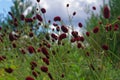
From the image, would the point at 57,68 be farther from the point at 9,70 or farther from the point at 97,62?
the point at 9,70

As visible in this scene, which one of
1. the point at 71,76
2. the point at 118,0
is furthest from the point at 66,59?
the point at 118,0

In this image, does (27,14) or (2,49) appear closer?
(2,49)

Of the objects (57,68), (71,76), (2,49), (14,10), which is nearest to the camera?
(71,76)

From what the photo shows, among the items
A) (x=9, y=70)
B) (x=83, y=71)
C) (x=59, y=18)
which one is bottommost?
(x=83, y=71)

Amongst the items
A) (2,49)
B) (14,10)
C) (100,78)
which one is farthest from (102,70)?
(14,10)

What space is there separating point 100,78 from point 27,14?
19044 millimetres

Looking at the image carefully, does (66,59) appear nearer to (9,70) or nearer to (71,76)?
(71,76)

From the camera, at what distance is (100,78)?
2857 millimetres

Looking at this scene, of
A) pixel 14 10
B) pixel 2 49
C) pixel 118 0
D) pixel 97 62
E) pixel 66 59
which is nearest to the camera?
pixel 97 62

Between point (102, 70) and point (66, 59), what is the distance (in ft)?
5.31

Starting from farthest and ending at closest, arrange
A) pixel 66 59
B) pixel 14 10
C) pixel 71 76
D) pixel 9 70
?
1. pixel 14 10
2. pixel 66 59
3. pixel 71 76
4. pixel 9 70

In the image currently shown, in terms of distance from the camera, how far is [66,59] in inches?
178

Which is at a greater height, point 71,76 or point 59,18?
point 59,18

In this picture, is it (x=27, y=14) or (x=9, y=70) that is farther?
(x=27, y=14)
